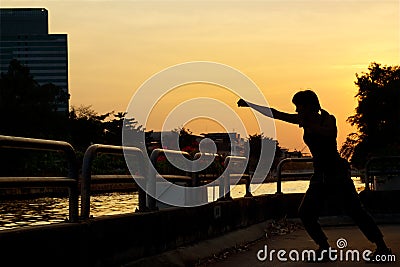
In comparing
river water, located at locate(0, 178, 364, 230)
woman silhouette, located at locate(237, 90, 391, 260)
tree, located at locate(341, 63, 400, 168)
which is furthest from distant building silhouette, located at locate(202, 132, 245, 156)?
tree, located at locate(341, 63, 400, 168)

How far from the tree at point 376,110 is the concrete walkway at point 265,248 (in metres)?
54.9

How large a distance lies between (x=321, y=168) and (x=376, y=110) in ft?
215

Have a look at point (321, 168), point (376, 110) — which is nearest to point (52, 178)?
point (321, 168)

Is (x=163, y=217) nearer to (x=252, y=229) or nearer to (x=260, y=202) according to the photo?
(x=252, y=229)

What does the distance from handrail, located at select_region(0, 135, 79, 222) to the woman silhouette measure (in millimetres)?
2937

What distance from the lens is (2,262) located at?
6.89m

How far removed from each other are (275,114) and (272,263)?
1.92 metres

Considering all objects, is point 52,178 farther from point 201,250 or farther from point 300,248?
point 300,248

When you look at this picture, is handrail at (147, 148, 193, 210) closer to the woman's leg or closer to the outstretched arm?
the outstretched arm

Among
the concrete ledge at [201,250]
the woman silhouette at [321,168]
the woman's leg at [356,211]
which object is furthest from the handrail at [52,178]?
the woman's leg at [356,211]

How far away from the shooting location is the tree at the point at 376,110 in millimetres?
72438

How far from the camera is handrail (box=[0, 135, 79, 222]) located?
714 cm

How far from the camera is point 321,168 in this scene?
1120 centimetres

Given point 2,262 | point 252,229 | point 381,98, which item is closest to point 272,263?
point 252,229
